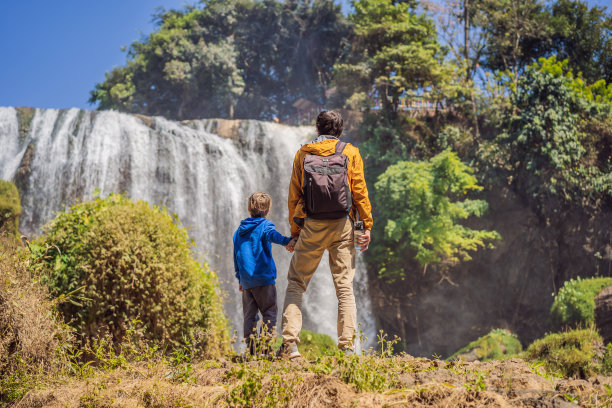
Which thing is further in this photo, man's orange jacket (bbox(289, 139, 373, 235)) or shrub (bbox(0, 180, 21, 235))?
shrub (bbox(0, 180, 21, 235))

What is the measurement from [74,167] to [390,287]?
10177 mm

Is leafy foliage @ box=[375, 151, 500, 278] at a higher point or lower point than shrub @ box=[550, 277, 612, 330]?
higher

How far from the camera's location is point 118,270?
5.46 metres

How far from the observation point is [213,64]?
30.2m

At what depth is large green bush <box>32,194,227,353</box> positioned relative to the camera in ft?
17.7

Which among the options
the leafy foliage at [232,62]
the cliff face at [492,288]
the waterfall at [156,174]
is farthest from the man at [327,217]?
the leafy foliage at [232,62]

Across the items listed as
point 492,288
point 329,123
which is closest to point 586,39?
point 492,288

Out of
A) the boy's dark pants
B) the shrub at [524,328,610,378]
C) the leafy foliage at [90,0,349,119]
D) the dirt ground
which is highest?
the leafy foliage at [90,0,349,119]

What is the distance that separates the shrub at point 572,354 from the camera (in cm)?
823

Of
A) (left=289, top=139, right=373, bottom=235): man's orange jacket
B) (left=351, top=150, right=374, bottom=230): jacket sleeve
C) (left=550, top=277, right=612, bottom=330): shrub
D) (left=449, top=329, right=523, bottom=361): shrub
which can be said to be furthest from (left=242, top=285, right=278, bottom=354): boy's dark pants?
(left=550, top=277, right=612, bottom=330): shrub

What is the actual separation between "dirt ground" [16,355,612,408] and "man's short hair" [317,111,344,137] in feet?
6.10

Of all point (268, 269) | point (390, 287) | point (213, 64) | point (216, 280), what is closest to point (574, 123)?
point (390, 287)

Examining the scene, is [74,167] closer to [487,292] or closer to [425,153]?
[425,153]

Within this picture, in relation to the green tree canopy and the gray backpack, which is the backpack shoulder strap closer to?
the gray backpack
